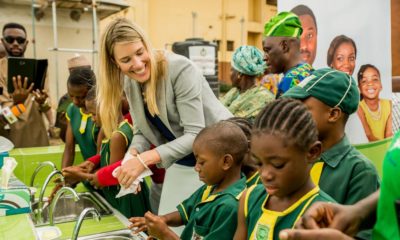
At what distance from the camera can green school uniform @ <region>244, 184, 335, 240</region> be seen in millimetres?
931

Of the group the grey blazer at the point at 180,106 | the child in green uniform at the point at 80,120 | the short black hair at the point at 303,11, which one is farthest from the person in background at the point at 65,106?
the short black hair at the point at 303,11

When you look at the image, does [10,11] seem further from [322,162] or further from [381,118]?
[322,162]

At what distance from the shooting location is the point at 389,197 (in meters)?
0.69

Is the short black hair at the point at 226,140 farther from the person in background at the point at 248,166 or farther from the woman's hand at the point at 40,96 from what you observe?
the woman's hand at the point at 40,96

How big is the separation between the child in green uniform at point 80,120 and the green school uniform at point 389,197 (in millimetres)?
1901

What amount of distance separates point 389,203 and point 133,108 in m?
1.22

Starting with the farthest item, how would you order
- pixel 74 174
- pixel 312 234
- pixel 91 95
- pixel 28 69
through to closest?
pixel 28 69, pixel 91 95, pixel 74 174, pixel 312 234

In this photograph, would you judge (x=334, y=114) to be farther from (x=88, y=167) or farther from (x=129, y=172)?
(x=88, y=167)

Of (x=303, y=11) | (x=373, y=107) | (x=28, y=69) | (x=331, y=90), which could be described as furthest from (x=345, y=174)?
(x=28, y=69)

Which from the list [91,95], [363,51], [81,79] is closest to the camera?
[363,51]

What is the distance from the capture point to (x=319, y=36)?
6.83 ft

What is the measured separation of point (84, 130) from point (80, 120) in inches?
3.0

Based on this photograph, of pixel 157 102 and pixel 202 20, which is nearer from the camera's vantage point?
pixel 157 102

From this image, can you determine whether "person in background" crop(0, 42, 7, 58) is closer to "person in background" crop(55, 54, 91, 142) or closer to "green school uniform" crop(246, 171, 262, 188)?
"person in background" crop(55, 54, 91, 142)
